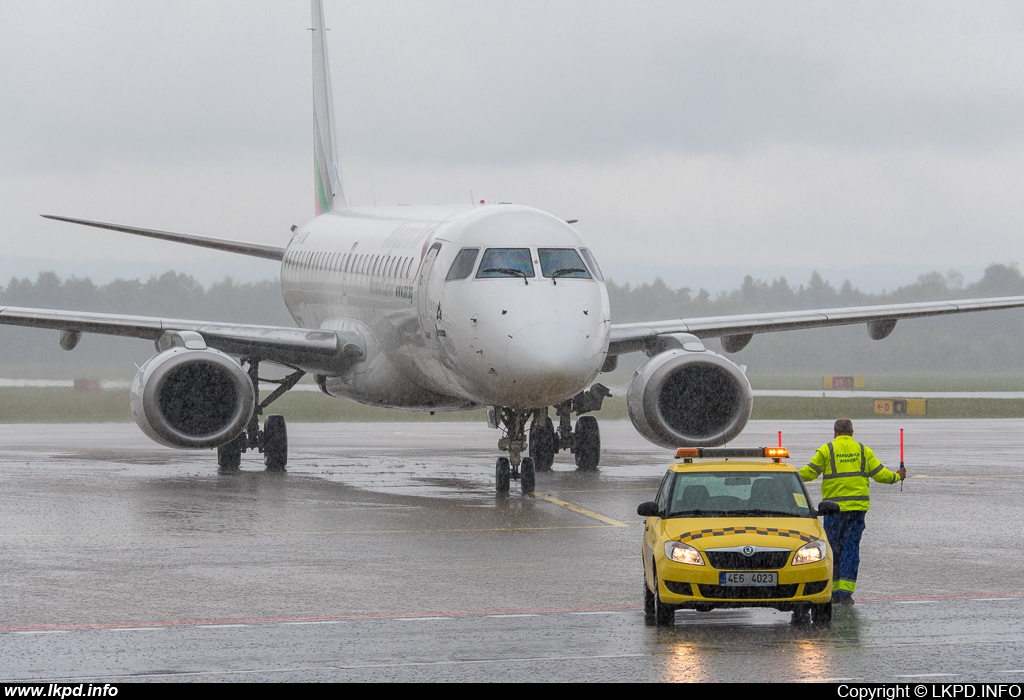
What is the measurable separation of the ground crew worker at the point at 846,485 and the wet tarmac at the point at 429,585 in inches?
20.5

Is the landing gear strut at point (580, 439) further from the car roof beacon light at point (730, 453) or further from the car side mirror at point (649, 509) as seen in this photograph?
the car side mirror at point (649, 509)

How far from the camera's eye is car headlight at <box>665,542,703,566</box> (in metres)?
11.7

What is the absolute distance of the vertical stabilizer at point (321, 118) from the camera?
37.2 meters

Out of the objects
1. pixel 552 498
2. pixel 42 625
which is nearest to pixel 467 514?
pixel 552 498

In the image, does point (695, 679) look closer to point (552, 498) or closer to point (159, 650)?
point (159, 650)

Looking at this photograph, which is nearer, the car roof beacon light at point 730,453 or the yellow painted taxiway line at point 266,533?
the car roof beacon light at point 730,453

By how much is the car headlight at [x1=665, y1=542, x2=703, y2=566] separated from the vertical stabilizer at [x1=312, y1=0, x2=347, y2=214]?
85.0 feet

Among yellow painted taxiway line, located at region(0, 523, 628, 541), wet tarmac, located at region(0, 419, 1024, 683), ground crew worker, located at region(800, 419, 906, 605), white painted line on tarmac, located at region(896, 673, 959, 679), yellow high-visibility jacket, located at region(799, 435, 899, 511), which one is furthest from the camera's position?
yellow painted taxiway line, located at region(0, 523, 628, 541)

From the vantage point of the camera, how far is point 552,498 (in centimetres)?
2161

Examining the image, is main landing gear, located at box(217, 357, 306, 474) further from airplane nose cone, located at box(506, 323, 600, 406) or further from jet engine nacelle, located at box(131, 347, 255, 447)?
airplane nose cone, located at box(506, 323, 600, 406)

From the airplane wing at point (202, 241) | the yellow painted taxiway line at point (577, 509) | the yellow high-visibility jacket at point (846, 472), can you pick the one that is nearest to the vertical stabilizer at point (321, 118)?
the airplane wing at point (202, 241)

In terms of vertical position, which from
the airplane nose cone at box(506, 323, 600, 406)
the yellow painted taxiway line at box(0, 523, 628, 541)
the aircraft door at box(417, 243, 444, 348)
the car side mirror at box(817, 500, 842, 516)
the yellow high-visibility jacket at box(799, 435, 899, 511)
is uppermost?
the aircraft door at box(417, 243, 444, 348)

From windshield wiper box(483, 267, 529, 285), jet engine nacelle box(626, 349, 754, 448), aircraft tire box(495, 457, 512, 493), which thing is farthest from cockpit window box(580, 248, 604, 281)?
Answer: jet engine nacelle box(626, 349, 754, 448)
